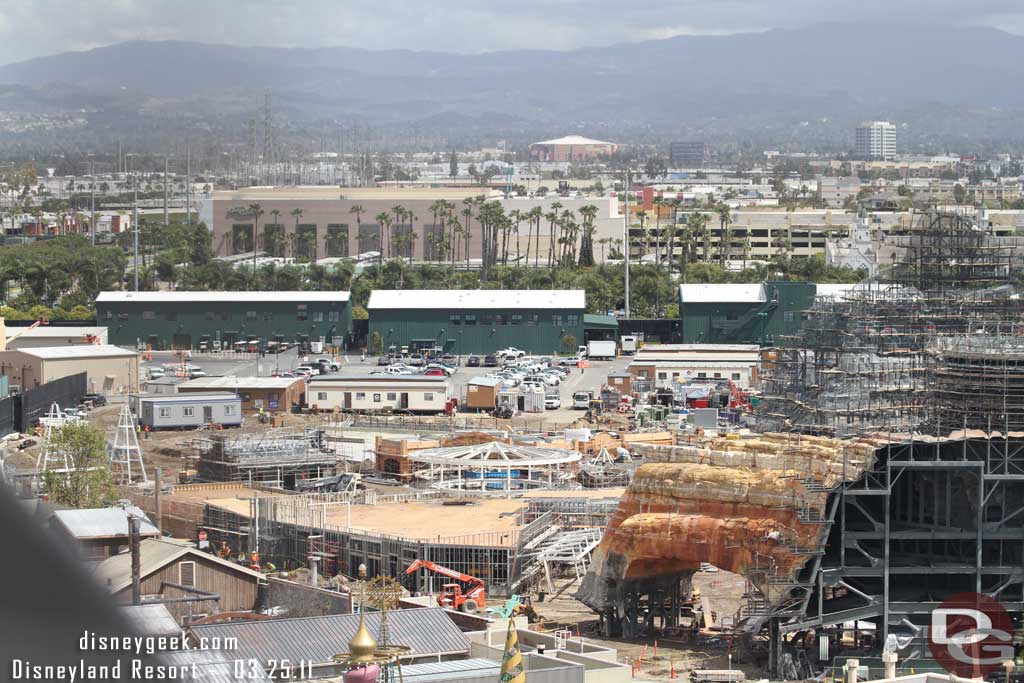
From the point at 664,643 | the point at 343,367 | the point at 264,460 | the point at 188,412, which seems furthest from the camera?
the point at 343,367

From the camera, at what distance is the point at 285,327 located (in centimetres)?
3916

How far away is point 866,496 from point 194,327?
26190 millimetres

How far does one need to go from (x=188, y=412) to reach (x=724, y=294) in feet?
48.0

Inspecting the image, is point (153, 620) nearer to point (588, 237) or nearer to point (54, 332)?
point (54, 332)

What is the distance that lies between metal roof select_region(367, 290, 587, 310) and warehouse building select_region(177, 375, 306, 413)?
7730 mm

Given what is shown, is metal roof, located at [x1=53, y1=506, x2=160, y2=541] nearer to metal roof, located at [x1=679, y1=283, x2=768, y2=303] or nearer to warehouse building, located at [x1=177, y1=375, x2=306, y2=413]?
warehouse building, located at [x1=177, y1=375, x2=306, y2=413]

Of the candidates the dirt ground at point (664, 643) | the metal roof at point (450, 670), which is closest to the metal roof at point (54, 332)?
the dirt ground at point (664, 643)

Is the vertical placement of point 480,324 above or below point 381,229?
below

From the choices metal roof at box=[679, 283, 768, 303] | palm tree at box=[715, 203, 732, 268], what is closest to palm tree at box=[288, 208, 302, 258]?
palm tree at box=[715, 203, 732, 268]

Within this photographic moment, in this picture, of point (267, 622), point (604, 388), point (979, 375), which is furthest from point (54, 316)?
point (267, 622)

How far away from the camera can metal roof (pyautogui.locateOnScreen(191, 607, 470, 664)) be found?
383 inches

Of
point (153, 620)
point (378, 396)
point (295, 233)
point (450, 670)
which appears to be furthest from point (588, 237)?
point (153, 620)

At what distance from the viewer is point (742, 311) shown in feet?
A: 125

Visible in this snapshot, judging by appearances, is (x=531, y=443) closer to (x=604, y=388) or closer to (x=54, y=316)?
(x=604, y=388)
